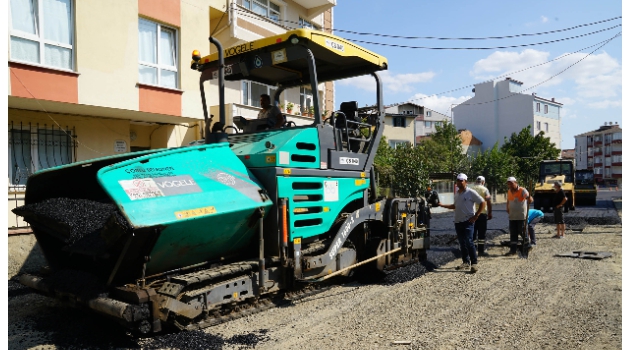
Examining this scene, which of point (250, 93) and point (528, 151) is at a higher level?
point (250, 93)

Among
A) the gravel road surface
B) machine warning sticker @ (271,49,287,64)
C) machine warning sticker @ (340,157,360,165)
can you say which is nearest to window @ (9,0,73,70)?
the gravel road surface

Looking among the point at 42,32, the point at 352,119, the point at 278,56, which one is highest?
the point at 42,32

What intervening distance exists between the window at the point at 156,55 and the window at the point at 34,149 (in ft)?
7.02

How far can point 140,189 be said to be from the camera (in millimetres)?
4035

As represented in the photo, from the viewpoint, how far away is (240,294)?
4.77 meters

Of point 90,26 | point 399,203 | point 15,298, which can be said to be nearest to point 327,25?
point 90,26

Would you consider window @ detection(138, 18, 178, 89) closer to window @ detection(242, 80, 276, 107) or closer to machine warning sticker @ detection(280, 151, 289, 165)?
Result: window @ detection(242, 80, 276, 107)

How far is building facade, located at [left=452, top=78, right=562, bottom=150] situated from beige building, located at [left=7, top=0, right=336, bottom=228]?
44.3m

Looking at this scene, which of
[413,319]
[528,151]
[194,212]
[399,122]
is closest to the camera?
[194,212]

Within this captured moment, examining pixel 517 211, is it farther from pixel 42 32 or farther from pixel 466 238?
pixel 42 32

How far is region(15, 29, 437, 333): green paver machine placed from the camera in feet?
13.4

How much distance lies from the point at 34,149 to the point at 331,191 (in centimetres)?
671

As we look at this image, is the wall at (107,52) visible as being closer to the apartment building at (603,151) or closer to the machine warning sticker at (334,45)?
the machine warning sticker at (334,45)

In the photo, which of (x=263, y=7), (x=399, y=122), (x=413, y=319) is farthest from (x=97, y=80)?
(x=399, y=122)
